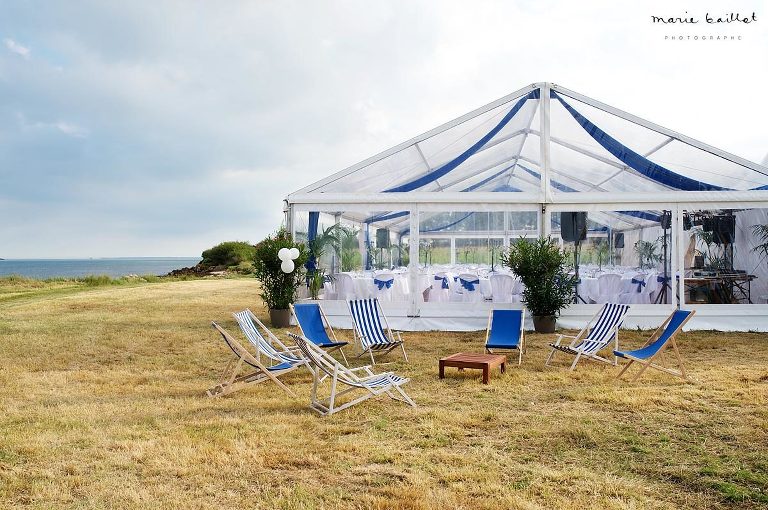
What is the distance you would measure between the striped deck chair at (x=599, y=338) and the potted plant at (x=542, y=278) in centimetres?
178

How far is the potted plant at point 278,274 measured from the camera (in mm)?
10461

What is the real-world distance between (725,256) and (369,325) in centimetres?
664

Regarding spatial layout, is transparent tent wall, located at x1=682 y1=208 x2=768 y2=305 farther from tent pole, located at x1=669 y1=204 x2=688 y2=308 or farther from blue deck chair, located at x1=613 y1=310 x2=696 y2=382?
blue deck chair, located at x1=613 y1=310 x2=696 y2=382

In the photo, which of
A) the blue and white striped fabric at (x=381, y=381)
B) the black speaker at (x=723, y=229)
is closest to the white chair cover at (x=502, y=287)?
the black speaker at (x=723, y=229)

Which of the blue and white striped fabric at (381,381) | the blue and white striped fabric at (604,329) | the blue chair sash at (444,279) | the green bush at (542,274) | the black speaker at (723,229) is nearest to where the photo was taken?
the blue and white striped fabric at (381,381)

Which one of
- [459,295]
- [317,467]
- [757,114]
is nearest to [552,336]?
[459,295]

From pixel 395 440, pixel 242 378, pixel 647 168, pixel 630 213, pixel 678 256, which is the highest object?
pixel 647 168

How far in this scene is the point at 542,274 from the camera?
961 centimetres

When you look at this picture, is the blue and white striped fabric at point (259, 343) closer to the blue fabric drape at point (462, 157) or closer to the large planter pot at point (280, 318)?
the large planter pot at point (280, 318)

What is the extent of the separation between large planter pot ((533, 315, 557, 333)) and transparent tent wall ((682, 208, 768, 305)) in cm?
247

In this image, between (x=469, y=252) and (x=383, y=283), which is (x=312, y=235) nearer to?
(x=383, y=283)

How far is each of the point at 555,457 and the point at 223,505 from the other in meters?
2.16

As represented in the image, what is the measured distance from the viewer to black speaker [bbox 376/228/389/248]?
1102 cm

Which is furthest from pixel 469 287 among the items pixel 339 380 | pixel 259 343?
pixel 339 380
